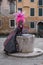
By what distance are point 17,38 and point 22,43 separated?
0.19m

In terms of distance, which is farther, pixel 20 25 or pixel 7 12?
pixel 7 12

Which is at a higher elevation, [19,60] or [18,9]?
[18,9]

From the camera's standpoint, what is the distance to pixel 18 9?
3531 cm

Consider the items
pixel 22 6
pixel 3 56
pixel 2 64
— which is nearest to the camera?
pixel 2 64

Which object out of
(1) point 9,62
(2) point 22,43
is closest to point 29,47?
(2) point 22,43

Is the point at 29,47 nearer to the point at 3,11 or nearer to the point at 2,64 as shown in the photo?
the point at 2,64

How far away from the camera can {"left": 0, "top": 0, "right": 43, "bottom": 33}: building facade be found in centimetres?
3514

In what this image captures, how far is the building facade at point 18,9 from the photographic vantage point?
3514 centimetres

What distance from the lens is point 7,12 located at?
35438 millimetres

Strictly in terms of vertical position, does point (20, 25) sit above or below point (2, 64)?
above

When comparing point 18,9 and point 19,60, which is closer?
point 19,60

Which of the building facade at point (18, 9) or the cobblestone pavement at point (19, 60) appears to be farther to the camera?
the building facade at point (18, 9)

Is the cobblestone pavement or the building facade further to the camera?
the building facade

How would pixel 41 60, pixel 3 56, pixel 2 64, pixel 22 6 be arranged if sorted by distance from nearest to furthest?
pixel 2 64 < pixel 41 60 < pixel 3 56 < pixel 22 6
